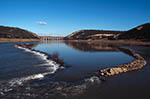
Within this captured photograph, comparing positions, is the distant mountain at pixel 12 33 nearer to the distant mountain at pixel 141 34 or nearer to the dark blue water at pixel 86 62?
the distant mountain at pixel 141 34

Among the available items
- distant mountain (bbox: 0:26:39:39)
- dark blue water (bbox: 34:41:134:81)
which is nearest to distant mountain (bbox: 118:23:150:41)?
dark blue water (bbox: 34:41:134:81)

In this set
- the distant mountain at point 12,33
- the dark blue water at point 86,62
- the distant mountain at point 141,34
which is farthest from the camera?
the distant mountain at point 12,33

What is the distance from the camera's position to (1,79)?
10539 mm

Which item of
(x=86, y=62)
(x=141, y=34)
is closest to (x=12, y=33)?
(x=141, y=34)

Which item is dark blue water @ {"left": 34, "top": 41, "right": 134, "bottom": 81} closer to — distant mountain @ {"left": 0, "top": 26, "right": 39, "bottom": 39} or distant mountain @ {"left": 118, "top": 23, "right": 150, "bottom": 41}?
distant mountain @ {"left": 118, "top": 23, "right": 150, "bottom": 41}

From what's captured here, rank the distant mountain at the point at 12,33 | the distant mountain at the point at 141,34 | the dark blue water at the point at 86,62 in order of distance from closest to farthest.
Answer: the dark blue water at the point at 86,62 → the distant mountain at the point at 141,34 → the distant mountain at the point at 12,33

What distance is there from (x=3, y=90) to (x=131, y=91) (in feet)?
29.0

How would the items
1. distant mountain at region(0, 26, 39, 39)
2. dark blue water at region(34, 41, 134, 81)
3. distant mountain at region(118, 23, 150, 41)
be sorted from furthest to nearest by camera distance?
distant mountain at region(0, 26, 39, 39), distant mountain at region(118, 23, 150, 41), dark blue water at region(34, 41, 134, 81)

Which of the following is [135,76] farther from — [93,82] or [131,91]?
[93,82]

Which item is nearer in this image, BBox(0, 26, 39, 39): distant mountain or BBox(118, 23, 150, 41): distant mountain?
BBox(118, 23, 150, 41): distant mountain

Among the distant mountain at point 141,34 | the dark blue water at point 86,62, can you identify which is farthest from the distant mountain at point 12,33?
the dark blue water at point 86,62

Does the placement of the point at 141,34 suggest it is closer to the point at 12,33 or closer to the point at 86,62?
the point at 86,62

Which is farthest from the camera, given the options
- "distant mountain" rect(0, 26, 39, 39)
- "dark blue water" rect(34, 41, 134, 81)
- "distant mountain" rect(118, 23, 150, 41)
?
"distant mountain" rect(0, 26, 39, 39)

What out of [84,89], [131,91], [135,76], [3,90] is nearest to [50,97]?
[84,89]
